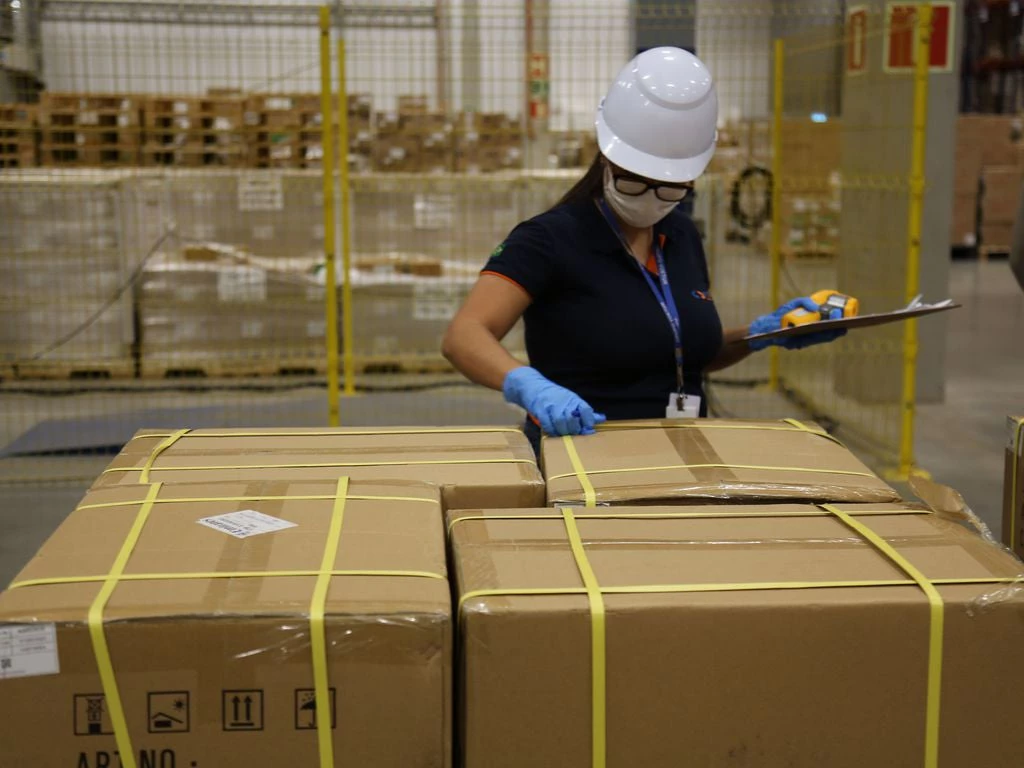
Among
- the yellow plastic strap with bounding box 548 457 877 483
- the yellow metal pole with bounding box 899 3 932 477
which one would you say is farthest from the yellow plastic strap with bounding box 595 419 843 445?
the yellow metal pole with bounding box 899 3 932 477

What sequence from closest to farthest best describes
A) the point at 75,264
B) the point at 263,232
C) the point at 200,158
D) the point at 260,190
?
the point at 260,190 < the point at 75,264 < the point at 263,232 < the point at 200,158

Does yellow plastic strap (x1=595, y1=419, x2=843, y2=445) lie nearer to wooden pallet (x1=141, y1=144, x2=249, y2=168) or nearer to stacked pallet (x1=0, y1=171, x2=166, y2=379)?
stacked pallet (x1=0, y1=171, x2=166, y2=379)

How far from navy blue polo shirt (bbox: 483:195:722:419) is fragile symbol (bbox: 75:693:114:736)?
5.22ft

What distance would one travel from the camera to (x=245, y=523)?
1.73m

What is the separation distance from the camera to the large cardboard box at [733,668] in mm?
1440

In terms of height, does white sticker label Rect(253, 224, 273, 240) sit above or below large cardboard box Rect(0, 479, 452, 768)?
above

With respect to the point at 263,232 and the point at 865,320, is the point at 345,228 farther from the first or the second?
the point at 865,320

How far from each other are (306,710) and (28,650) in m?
0.33

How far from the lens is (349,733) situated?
142 cm

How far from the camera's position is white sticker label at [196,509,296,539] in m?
1.69

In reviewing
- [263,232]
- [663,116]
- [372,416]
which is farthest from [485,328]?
[263,232]

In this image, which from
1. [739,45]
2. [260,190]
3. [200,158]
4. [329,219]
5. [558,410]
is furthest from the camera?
[739,45]

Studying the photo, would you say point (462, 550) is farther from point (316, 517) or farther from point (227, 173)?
point (227, 173)

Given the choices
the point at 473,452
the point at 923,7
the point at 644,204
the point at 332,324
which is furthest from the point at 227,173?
the point at 473,452
